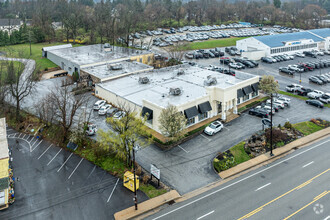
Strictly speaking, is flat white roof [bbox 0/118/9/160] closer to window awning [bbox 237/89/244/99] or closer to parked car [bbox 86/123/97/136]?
parked car [bbox 86/123/97/136]

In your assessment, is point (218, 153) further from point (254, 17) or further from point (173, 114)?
point (254, 17)

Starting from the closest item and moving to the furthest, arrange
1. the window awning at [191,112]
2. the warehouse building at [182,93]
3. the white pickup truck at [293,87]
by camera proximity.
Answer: the window awning at [191,112] → the warehouse building at [182,93] → the white pickup truck at [293,87]

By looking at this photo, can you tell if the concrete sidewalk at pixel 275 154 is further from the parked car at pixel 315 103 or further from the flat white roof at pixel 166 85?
the flat white roof at pixel 166 85

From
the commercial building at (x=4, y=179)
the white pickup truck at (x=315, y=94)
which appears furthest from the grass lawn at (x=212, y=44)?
the commercial building at (x=4, y=179)

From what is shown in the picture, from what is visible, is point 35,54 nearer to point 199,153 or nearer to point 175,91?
point 175,91

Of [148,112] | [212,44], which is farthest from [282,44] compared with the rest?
[148,112]

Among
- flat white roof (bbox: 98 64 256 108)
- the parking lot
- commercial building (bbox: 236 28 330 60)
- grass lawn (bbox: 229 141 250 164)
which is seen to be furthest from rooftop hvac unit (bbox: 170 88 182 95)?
commercial building (bbox: 236 28 330 60)
